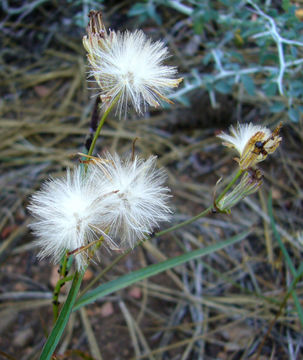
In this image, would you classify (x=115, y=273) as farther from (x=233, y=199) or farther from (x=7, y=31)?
(x=7, y=31)

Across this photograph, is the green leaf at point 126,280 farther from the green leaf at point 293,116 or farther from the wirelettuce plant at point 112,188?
the green leaf at point 293,116

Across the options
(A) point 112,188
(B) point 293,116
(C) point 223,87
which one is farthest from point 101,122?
(C) point 223,87

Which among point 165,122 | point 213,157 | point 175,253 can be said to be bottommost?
point 175,253

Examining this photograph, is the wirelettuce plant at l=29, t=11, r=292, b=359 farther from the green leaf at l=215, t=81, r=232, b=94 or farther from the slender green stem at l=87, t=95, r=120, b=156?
the green leaf at l=215, t=81, r=232, b=94

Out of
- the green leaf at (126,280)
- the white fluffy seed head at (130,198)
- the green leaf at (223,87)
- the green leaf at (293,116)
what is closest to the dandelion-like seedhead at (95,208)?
the white fluffy seed head at (130,198)

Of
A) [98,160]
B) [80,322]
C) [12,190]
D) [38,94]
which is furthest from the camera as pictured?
[38,94]

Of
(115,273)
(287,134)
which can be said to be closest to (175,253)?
(115,273)

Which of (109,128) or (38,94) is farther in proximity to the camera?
(38,94)
